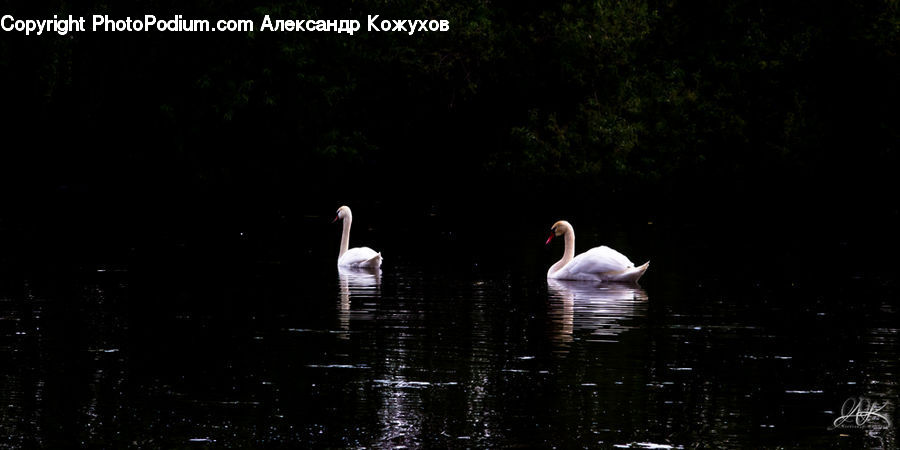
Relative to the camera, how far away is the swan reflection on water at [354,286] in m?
18.0

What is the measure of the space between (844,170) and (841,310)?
37.8 metres

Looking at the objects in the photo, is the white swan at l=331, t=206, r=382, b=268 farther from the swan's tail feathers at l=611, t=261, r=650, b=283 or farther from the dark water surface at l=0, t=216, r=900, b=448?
the swan's tail feathers at l=611, t=261, r=650, b=283

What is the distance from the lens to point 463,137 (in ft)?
182

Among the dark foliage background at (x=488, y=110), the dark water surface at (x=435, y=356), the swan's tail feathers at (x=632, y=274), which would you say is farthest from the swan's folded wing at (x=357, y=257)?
the dark foliage background at (x=488, y=110)

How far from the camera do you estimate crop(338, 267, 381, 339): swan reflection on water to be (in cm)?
1803

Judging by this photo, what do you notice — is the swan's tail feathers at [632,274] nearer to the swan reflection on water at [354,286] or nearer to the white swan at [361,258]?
the swan reflection on water at [354,286]

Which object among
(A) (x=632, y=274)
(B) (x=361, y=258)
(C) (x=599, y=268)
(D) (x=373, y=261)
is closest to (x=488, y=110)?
(B) (x=361, y=258)

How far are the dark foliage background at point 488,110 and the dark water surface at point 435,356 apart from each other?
25068 millimetres

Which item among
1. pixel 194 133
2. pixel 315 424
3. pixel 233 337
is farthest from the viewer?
pixel 194 133

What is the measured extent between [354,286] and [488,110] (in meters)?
33.3

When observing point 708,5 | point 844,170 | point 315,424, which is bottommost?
point 315,424

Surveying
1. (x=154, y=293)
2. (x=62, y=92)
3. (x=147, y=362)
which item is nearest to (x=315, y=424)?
(x=147, y=362)

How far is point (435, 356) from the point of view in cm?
1468

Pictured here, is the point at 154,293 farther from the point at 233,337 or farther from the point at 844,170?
the point at 844,170
